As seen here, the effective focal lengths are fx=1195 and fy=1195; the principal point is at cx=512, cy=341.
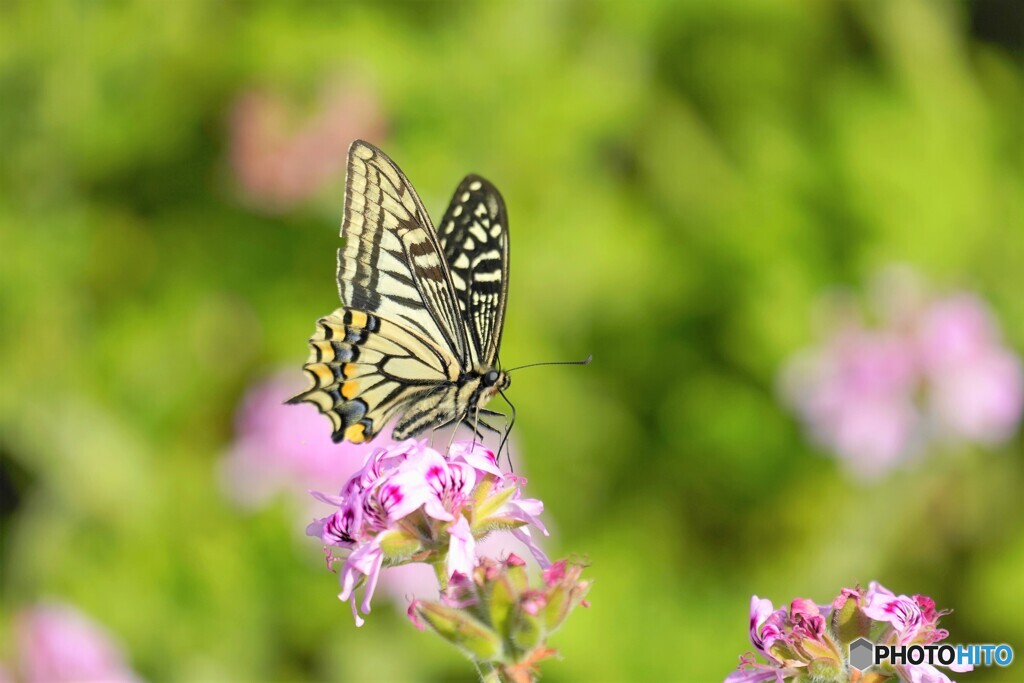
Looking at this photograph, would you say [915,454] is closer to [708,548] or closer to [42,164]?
[708,548]

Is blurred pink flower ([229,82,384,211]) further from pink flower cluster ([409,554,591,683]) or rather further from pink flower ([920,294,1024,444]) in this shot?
pink flower cluster ([409,554,591,683])

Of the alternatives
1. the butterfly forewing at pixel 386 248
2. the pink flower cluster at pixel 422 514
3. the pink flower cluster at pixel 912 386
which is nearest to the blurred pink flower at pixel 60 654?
the butterfly forewing at pixel 386 248

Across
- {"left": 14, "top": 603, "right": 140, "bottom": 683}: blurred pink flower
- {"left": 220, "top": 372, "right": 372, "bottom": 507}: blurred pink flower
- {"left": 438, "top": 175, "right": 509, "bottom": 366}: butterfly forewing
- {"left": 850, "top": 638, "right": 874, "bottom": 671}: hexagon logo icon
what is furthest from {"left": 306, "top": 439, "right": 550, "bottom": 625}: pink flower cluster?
{"left": 220, "top": 372, "right": 372, "bottom": 507}: blurred pink flower

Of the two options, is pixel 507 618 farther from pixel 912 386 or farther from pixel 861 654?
pixel 912 386

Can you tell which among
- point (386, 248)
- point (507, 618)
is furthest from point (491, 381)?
point (507, 618)

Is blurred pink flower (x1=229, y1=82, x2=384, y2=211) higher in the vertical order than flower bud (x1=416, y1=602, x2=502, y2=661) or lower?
higher

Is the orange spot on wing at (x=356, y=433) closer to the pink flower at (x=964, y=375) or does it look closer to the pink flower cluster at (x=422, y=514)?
the pink flower cluster at (x=422, y=514)

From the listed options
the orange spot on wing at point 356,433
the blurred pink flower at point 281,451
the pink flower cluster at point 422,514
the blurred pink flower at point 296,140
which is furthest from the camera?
the blurred pink flower at point 296,140
